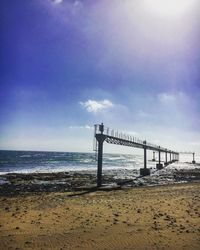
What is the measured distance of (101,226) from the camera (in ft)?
30.7

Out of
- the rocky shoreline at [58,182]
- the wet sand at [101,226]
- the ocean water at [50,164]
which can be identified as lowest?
the ocean water at [50,164]

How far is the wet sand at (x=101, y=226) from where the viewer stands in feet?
25.5

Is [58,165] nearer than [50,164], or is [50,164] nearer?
[58,165]

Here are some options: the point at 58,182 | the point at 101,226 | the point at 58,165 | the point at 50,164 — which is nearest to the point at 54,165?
the point at 58,165

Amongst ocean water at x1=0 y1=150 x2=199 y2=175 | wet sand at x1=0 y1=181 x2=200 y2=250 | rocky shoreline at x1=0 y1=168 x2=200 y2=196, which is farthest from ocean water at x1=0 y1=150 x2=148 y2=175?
wet sand at x1=0 y1=181 x2=200 y2=250

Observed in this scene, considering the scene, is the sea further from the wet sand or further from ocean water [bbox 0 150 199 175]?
the wet sand

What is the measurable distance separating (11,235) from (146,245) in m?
4.26

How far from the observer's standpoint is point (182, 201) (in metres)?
14.0

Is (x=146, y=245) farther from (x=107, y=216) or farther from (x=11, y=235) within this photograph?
(x=11, y=235)

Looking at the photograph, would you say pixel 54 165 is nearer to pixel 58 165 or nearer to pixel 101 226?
pixel 58 165

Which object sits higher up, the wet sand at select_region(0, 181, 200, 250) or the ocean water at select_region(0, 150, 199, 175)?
the wet sand at select_region(0, 181, 200, 250)

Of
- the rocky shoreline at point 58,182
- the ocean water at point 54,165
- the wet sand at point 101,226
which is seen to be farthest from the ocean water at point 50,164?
the wet sand at point 101,226

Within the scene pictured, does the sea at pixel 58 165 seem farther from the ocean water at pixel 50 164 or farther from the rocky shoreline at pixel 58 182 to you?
the rocky shoreline at pixel 58 182

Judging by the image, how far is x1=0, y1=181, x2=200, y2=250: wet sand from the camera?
7.77 metres
